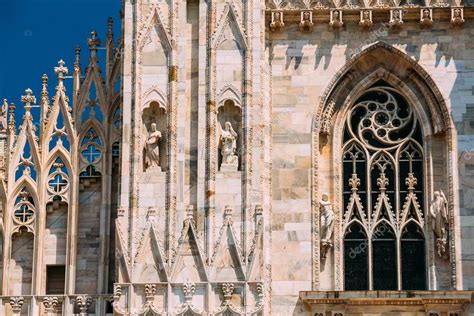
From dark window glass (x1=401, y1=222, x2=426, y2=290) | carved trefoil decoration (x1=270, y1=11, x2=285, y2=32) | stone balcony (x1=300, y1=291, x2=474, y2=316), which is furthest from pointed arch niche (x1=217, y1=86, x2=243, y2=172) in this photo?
dark window glass (x1=401, y1=222, x2=426, y2=290)

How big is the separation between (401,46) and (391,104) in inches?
38.5

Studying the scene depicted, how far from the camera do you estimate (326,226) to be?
23.3 m

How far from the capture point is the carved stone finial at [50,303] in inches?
912

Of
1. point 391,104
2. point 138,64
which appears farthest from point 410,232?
point 138,64

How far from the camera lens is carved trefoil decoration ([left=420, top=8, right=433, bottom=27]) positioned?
2392 centimetres

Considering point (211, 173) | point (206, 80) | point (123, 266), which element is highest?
point (206, 80)

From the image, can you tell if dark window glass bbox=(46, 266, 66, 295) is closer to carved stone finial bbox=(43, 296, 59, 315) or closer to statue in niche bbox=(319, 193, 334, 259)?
carved stone finial bbox=(43, 296, 59, 315)

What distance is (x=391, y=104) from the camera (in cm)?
2414

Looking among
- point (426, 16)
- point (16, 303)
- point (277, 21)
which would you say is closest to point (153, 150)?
point (277, 21)

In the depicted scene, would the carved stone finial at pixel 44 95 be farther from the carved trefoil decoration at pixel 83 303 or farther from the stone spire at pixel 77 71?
the carved trefoil decoration at pixel 83 303

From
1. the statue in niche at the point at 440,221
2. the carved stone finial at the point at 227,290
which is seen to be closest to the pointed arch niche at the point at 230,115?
the carved stone finial at the point at 227,290

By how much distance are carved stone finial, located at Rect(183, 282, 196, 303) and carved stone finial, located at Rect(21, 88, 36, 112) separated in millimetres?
4623

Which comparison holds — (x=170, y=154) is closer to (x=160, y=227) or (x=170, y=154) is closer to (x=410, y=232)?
(x=160, y=227)

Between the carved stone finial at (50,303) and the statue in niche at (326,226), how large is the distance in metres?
4.34
